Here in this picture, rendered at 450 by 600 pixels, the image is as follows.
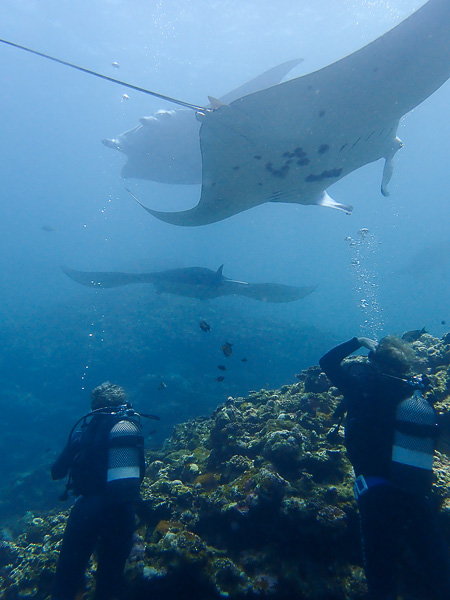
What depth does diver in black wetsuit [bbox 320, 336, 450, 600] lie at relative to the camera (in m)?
2.78

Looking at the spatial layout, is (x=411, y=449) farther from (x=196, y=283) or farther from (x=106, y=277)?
(x=106, y=277)

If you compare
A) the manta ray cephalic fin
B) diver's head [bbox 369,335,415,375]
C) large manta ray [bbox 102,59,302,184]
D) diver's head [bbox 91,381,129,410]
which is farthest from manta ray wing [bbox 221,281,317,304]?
diver's head [bbox 369,335,415,375]

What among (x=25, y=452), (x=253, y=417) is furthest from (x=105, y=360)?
(x=253, y=417)

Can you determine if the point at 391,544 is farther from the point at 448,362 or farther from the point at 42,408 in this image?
the point at 42,408

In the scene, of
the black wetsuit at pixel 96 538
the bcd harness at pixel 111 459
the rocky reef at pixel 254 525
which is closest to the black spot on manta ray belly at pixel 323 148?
the rocky reef at pixel 254 525

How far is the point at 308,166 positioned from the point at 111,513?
519cm

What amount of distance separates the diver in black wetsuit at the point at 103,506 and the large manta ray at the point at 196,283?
8138 mm

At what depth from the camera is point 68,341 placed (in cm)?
2428

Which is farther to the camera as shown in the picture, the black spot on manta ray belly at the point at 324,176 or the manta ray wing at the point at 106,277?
the manta ray wing at the point at 106,277

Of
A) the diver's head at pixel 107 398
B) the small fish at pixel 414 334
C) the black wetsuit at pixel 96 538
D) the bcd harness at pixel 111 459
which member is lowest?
the black wetsuit at pixel 96 538

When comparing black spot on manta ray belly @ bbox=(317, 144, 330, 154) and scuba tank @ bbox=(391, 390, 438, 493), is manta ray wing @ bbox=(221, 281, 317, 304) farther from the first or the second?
scuba tank @ bbox=(391, 390, 438, 493)

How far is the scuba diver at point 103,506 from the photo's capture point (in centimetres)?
351

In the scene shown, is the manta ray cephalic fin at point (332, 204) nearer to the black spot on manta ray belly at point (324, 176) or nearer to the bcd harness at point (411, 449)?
the black spot on manta ray belly at point (324, 176)

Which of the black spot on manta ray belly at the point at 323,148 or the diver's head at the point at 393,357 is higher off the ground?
the black spot on manta ray belly at the point at 323,148
